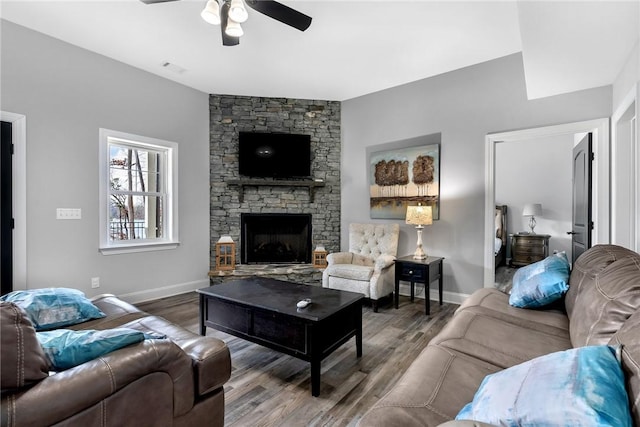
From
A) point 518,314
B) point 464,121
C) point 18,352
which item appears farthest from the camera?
point 464,121

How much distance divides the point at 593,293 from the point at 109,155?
4567mm

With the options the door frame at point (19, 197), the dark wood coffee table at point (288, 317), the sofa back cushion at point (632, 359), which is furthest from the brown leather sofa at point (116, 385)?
the door frame at point (19, 197)

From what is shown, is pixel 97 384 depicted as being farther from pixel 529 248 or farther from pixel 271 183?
pixel 529 248

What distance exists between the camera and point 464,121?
3.75 meters

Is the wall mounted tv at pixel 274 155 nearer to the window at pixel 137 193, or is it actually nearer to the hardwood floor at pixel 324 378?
the window at pixel 137 193

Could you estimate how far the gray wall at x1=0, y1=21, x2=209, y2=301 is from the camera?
301 centimetres

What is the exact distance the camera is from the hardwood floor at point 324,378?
173cm

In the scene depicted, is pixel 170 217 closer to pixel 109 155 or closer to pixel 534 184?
pixel 109 155

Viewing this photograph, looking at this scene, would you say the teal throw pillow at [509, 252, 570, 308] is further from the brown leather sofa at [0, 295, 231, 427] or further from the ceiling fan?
the ceiling fan

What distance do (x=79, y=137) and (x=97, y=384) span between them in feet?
11.0

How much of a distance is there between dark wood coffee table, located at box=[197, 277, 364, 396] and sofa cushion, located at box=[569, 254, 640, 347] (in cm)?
130

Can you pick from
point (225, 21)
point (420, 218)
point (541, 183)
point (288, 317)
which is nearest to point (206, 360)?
point (288, 317)

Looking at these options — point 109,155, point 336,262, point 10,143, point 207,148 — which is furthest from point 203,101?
point 336,262

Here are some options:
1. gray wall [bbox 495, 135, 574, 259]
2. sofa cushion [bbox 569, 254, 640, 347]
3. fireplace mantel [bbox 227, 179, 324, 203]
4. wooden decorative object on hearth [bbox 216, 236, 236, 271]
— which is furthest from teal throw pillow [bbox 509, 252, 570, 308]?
gray wall [bbox 495, 135, 574, 259]
